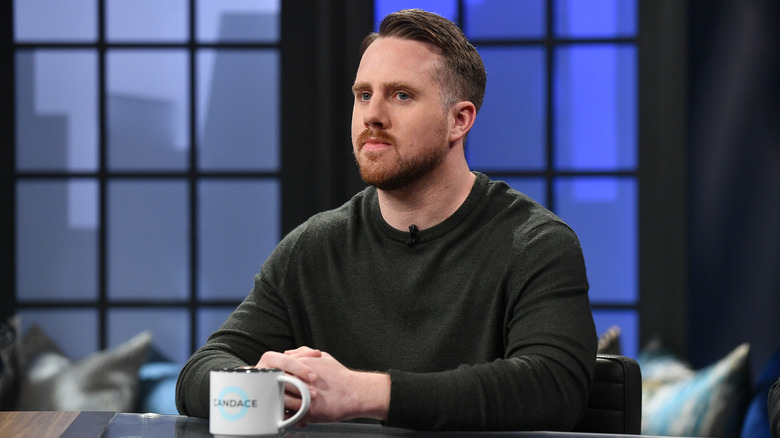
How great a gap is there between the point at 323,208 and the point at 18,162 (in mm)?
1021

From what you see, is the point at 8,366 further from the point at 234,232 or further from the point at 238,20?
the point at 238,20

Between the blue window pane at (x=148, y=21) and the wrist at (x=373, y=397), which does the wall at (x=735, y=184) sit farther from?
the wrist at (x=373, y=397)

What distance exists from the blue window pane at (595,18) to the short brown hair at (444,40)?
1540 millimetres

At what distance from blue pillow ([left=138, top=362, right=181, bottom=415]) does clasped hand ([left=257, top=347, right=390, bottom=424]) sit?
5.06ft

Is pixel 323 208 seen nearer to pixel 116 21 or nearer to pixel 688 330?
pixel 116 21

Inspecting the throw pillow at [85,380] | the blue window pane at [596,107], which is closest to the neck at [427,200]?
the throw pillow at [85,380]

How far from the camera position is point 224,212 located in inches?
127

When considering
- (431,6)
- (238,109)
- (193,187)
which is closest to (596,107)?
(431,6)

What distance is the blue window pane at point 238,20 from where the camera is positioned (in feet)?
10.5

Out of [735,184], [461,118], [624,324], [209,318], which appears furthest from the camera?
[209,318]

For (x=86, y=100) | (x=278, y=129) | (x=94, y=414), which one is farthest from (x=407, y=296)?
(x=86, y=100)

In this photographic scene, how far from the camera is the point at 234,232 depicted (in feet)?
10.5

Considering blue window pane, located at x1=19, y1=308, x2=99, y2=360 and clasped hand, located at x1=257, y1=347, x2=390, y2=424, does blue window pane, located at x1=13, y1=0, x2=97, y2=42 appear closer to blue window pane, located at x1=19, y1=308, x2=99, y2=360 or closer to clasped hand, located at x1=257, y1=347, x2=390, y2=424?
blue window pane, located at x1=19, y1=308, x2=99, y2=360

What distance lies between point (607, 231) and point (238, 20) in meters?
1.39
